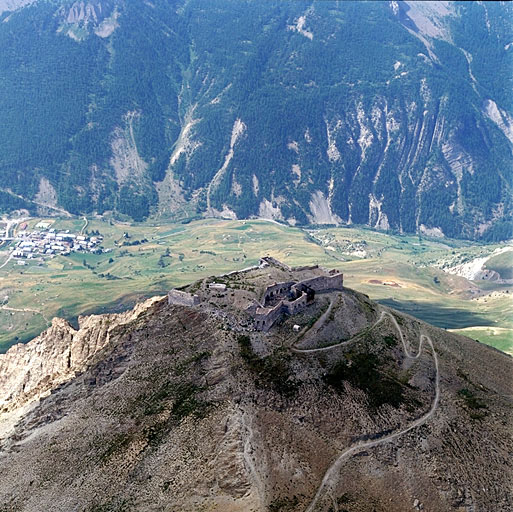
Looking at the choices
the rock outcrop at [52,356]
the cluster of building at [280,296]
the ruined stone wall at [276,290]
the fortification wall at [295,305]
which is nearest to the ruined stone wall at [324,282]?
the cluster of building at [280,296]

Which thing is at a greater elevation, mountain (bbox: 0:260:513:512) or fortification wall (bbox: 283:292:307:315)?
fortification wall (bbox: 283:292:307:315)

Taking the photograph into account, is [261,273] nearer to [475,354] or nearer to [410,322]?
[410,322]

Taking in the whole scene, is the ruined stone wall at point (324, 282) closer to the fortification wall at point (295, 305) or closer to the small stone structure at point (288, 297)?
the small stone structure at point (288, 297)

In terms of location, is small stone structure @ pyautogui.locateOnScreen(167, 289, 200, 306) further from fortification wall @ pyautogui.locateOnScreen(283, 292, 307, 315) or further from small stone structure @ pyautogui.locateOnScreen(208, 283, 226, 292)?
fortification wall @ pyautogui.locateOnScreen(283, 292, 307, 315)

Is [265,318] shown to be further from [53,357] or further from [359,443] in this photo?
[53,357]

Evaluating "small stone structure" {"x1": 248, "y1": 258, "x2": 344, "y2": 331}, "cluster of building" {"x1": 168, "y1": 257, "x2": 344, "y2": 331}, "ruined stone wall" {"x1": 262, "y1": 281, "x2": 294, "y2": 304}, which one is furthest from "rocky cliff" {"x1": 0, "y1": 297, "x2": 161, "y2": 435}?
"small stone structure" {"x1": 248, "y1": 258, "x2": 344, "y2": 331}

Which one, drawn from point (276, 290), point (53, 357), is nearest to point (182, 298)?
point (276, 290)
